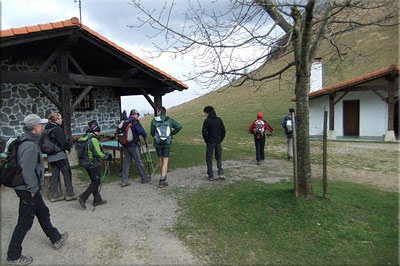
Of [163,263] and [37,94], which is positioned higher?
[37,94]

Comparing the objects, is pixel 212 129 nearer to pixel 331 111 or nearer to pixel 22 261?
pixel 22 261

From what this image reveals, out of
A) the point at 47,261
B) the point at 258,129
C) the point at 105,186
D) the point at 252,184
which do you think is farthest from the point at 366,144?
the point at 47,261

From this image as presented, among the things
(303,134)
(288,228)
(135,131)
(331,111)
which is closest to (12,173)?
(135,131)

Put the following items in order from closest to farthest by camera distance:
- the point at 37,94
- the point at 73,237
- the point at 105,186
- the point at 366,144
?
the point at 73,237 → the point at 105,186 → the point at 37,94 → the point at 366,144

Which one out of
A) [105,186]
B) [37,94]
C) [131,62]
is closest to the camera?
[105,186]

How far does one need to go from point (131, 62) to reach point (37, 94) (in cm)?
369

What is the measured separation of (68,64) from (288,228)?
25.1 ft

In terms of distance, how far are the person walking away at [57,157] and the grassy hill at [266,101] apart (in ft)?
8.96

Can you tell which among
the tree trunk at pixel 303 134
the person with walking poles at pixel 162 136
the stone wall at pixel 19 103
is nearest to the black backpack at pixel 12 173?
the person with walking poles at pixel 162 136

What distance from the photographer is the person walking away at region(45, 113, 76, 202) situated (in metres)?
5.38

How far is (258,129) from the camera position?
9.51 m

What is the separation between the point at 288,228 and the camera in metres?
4.60

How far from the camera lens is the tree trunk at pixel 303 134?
5.28m

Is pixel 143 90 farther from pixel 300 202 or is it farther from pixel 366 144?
pixel 366 144
